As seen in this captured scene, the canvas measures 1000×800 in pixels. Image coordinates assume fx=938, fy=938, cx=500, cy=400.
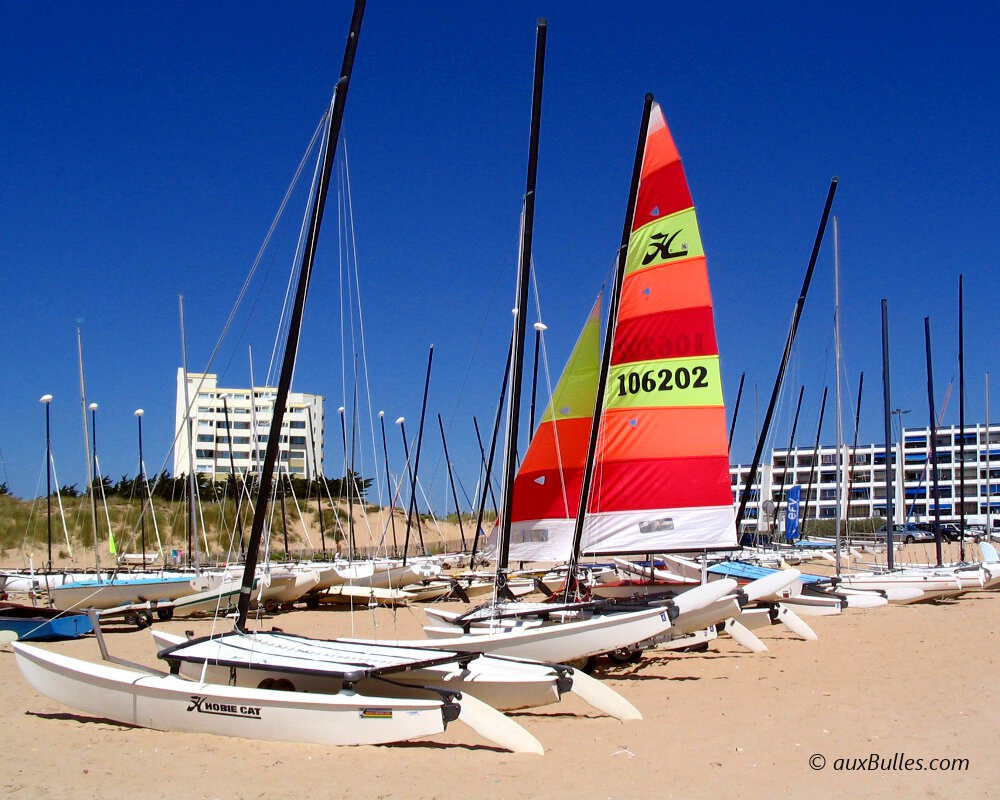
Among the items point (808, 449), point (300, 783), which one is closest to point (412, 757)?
point (300, 783)

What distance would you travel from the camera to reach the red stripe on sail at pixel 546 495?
1523 cm

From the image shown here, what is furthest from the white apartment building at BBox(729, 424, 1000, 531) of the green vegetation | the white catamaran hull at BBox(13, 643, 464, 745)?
the white catamaran hull at BBox(13, 643, 464, 745)

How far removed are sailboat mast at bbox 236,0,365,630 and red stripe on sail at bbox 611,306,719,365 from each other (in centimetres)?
601

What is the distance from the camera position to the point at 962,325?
3575 cm

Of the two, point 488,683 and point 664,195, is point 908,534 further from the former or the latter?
point 488,683

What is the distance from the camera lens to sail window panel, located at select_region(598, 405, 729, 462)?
15.2 metres

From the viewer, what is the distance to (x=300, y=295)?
37.5ft

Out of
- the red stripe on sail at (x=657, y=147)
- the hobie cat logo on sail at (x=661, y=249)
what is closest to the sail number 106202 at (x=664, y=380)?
the hobie cat logo on sail at (x=661, y=249)

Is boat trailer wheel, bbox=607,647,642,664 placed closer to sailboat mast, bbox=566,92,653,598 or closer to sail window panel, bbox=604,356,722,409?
sailboat mast, bbox=566,92,653,598

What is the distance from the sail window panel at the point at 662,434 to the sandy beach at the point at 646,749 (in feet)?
11.2

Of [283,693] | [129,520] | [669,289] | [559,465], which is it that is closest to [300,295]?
[283,693]

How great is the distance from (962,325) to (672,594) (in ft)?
85.9

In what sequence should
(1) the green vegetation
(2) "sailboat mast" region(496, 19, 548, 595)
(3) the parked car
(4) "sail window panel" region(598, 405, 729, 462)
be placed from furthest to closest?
(3) the parked car < (1) the green vegetation < (4) "sail window panel" region(598, 405, 729, 462) < (2) "sailboat mast" region(496, 19, 548, 595)

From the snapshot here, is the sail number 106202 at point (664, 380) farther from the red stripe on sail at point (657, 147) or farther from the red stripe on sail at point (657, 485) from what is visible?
the red stripe on sail at point (657, 147)
